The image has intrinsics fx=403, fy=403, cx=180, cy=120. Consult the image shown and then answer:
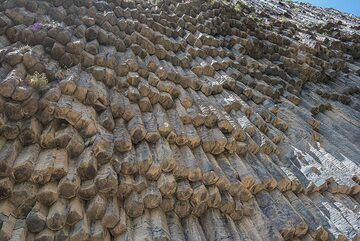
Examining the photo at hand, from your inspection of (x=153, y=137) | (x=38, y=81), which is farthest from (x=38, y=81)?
(x=153, y=137)

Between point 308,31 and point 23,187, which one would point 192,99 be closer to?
point 23,187

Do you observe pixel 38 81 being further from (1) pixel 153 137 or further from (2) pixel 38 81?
(1) pixel 153 137

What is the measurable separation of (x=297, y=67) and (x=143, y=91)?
3980 millimetres

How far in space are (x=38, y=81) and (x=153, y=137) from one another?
3.98 ft

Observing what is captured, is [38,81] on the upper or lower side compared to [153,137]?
upper

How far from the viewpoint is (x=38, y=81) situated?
3.79 meters

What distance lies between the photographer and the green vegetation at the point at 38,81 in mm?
3745

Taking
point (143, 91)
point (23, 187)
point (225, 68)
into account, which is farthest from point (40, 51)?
point (225, 68)

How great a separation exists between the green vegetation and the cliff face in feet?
0.03

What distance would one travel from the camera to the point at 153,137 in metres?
4.00

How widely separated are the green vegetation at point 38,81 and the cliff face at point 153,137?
0.01m

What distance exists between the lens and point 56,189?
3184mm

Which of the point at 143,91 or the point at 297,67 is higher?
the point at 143,91

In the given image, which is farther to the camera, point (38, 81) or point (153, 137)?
point (153, 137)
